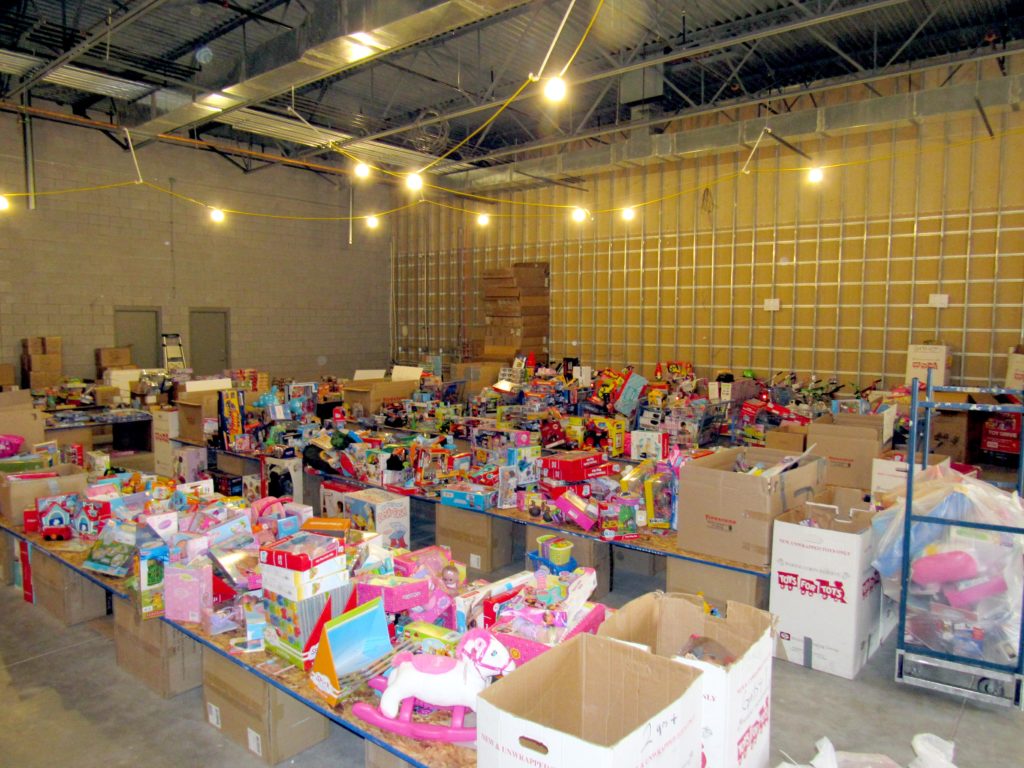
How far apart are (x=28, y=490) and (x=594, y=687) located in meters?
4.50

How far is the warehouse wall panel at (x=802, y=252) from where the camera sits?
9.44 m

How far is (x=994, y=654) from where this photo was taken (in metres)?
3.30

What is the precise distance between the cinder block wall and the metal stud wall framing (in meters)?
2.84

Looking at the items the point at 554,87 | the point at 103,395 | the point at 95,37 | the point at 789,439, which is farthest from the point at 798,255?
the point at 103,395

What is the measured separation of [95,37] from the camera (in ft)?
21.3

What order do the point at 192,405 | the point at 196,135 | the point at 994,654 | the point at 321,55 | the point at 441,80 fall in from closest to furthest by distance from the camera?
1. the point at 994,654
2. the point at 321,55
3. the point at 192,405
4. the point at 441,80
5. the point at 196,135

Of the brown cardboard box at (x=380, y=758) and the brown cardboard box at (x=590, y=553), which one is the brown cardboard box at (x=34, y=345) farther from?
the brown cardboard box at (x=380, y=758)

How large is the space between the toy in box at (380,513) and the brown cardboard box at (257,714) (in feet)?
4.82

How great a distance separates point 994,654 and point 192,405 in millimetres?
6843

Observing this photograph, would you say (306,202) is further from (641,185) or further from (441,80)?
(641,185)

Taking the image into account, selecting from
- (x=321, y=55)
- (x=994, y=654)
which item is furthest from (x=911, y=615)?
(x=321, y=55)

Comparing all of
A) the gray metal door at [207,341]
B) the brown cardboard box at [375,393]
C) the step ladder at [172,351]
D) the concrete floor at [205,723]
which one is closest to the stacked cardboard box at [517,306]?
the brown cardboard box at [375,393]

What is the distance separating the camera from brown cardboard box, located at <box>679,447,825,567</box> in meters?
3.84

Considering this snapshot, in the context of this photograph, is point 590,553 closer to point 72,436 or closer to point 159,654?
point 159,654
